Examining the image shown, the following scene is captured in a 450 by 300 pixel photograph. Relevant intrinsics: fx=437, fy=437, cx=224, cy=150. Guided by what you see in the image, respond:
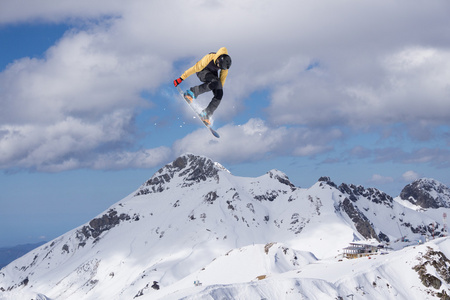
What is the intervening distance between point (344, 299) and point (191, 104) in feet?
180

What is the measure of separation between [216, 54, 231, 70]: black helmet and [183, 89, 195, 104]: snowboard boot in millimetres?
6311

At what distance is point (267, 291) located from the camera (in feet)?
233

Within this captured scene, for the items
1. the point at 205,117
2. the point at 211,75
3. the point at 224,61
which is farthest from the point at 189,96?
the point at 224,61

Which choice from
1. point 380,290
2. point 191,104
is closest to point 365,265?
point 380,290

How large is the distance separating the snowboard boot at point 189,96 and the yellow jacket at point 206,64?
12.0ft

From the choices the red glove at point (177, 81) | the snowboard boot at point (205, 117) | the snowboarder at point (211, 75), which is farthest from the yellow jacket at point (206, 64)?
the snowboard boot at point (205, 117)

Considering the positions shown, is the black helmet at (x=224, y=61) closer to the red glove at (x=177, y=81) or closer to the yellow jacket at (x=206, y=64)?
the yellow jacket at (x=206, y=64)

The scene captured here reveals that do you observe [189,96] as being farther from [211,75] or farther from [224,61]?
[224,61]

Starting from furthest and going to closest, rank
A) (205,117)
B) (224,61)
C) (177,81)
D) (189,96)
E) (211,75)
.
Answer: (189,96) < (205,117) < (177,81) < (211,75) < (224,61)

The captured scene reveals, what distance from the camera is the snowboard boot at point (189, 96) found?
107ft

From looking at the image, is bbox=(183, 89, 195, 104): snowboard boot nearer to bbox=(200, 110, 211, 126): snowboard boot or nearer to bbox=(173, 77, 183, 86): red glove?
bbox=(200, 110, 211, 126): snowboard boot

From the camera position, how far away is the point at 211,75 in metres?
28.5

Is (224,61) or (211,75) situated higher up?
(211,75)

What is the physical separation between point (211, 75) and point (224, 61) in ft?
7.54
